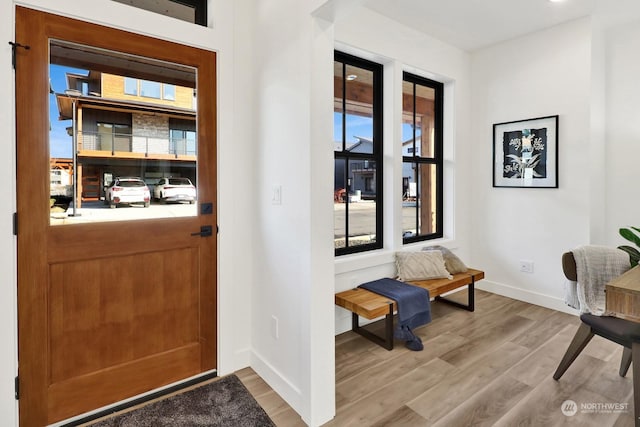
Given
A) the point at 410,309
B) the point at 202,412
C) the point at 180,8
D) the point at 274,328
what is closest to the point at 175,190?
the point at 274,328

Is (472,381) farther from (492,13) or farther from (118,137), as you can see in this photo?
(492,13)

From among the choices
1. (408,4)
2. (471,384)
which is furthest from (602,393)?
(408,4)

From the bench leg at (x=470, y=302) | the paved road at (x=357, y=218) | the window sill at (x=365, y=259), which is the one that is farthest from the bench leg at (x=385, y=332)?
the bench leg at (x=470, y=302)

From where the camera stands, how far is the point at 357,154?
3.17 metres

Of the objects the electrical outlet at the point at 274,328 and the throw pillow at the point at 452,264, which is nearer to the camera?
the electrical outlet at the point at 274,328

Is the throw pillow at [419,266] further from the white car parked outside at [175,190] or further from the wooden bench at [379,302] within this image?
the white car parked outside at [175,190]

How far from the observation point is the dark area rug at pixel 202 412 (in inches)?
71.4

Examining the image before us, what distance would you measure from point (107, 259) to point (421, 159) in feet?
10.3

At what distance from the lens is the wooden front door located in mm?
1697

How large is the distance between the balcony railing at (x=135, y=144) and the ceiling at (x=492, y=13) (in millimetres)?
1958

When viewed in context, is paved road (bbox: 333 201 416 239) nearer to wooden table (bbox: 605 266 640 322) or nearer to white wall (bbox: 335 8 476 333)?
white wall (bbox: 335 8 476 333)

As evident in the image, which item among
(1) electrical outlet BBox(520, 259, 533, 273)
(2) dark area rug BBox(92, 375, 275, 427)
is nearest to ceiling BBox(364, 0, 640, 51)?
(1) electrical outlet BBox(520, 259, 533, 273)

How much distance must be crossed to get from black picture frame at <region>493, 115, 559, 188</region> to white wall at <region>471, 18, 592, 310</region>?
6 centimetres

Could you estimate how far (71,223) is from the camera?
5.96ft
